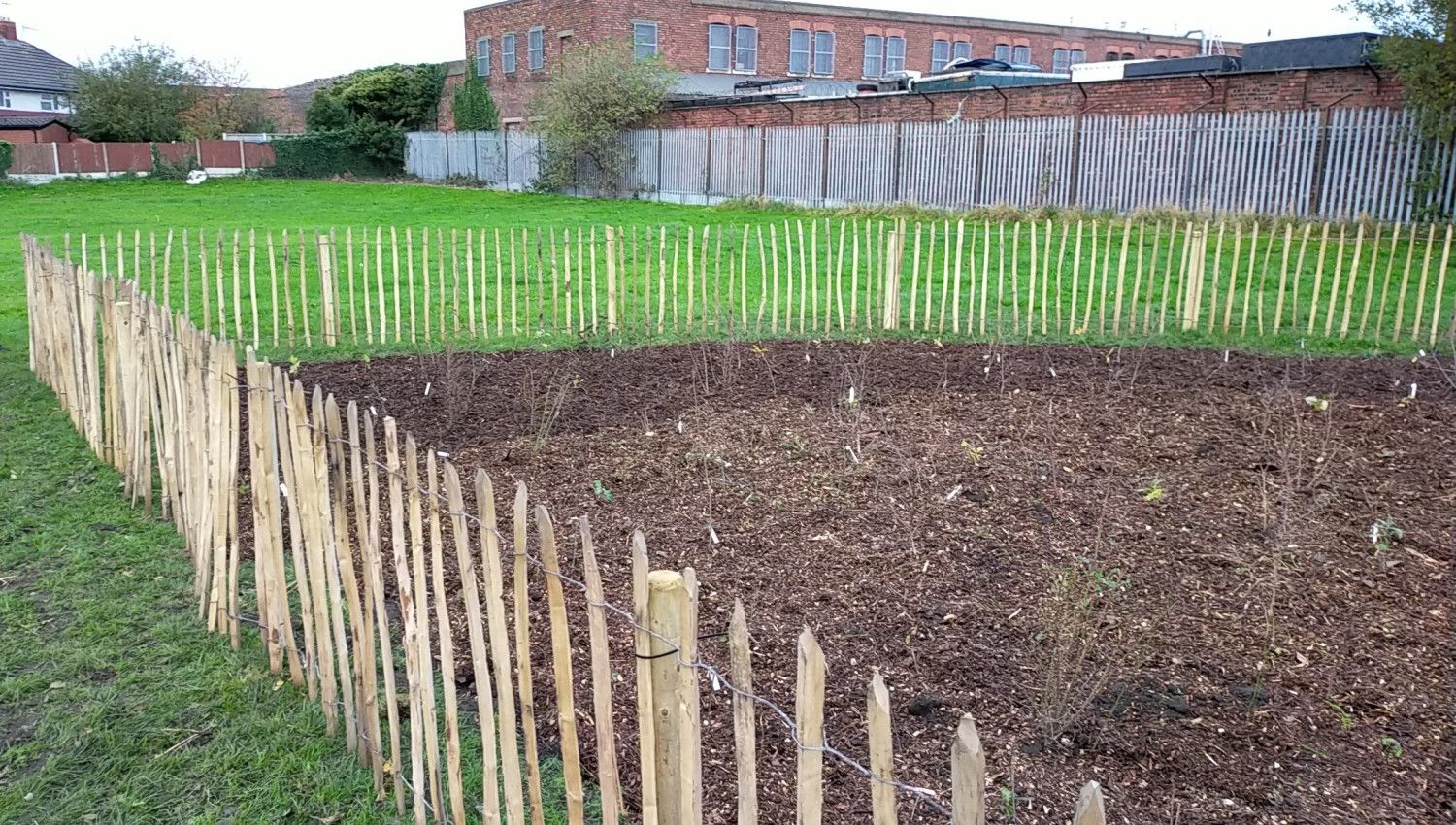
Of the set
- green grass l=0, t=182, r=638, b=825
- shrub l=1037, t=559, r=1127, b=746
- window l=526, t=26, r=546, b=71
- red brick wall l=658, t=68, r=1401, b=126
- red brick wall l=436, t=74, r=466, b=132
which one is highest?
window l=526, t=26, r=546, b=71

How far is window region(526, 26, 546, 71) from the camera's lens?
124 ft

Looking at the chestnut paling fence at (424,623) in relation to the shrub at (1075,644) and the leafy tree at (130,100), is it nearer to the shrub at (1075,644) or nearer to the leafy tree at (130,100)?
the shrub at (1075,644)

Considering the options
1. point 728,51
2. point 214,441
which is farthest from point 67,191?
point 214,441

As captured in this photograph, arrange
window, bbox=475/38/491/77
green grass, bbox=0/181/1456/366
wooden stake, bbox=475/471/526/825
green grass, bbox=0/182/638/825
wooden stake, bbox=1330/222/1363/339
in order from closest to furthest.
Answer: wooden stake, bbox=475/471/526/825 < green grass, bbox=0/182/638/825 < wooden stake, bbox=1330/222/1363/339 < green grass, bbox=0/181/1456/366 < window, bbox=475/38/491/77

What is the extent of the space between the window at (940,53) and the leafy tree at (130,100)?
2875cm

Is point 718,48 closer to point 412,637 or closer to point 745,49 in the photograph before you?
point 745,49

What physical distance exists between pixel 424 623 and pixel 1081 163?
1890cm

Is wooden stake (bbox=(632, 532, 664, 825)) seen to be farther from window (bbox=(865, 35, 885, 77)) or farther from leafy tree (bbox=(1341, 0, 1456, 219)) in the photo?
window (bbox=(865, 35, 885, 77))

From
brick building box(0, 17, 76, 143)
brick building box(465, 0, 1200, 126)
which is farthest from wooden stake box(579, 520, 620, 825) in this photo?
brick building box(0, 17, 76, 143)

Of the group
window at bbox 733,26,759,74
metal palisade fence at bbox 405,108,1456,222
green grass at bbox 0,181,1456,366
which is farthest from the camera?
window at bbox 733,26,759,74

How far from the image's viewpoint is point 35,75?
48.6 m

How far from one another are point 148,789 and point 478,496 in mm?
1591

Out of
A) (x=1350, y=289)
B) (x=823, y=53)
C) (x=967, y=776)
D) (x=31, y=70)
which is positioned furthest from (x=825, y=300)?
(x=31, y=70)

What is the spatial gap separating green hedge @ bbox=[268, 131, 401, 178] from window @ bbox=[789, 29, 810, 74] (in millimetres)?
15917
